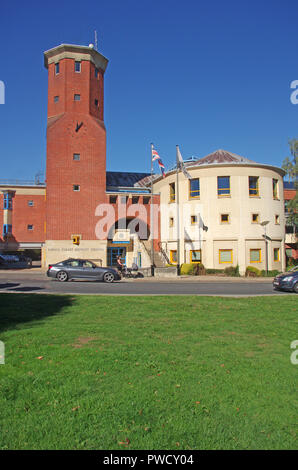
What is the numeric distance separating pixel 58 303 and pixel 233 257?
22.3m

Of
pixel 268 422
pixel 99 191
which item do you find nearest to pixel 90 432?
pixel 268 422

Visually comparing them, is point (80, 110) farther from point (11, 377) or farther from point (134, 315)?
point (11, 377)

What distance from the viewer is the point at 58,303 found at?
41.1ft

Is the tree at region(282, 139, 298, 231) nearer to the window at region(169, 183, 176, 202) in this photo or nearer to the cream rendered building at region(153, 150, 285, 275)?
the cream rendered building at region(153, 150, 285, 275)

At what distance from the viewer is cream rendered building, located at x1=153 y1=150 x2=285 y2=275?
1264 inches

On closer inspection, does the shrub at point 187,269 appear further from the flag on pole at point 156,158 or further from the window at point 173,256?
the flag on pole at point 156,158

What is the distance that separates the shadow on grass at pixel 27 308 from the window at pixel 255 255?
2195cm

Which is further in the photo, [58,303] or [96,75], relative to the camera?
[96,75]

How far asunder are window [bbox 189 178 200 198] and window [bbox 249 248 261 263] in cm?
735

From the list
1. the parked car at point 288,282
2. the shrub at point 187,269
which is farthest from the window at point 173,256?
the parked car at point 288,282

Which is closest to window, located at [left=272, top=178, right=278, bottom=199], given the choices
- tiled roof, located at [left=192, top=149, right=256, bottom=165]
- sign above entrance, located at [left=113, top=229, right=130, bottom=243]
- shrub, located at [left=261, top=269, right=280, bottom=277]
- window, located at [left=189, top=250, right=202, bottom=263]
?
tiled roof, located at [left=192, top=149, right=256, bottom=165]

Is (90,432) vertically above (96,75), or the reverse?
(96,75)
